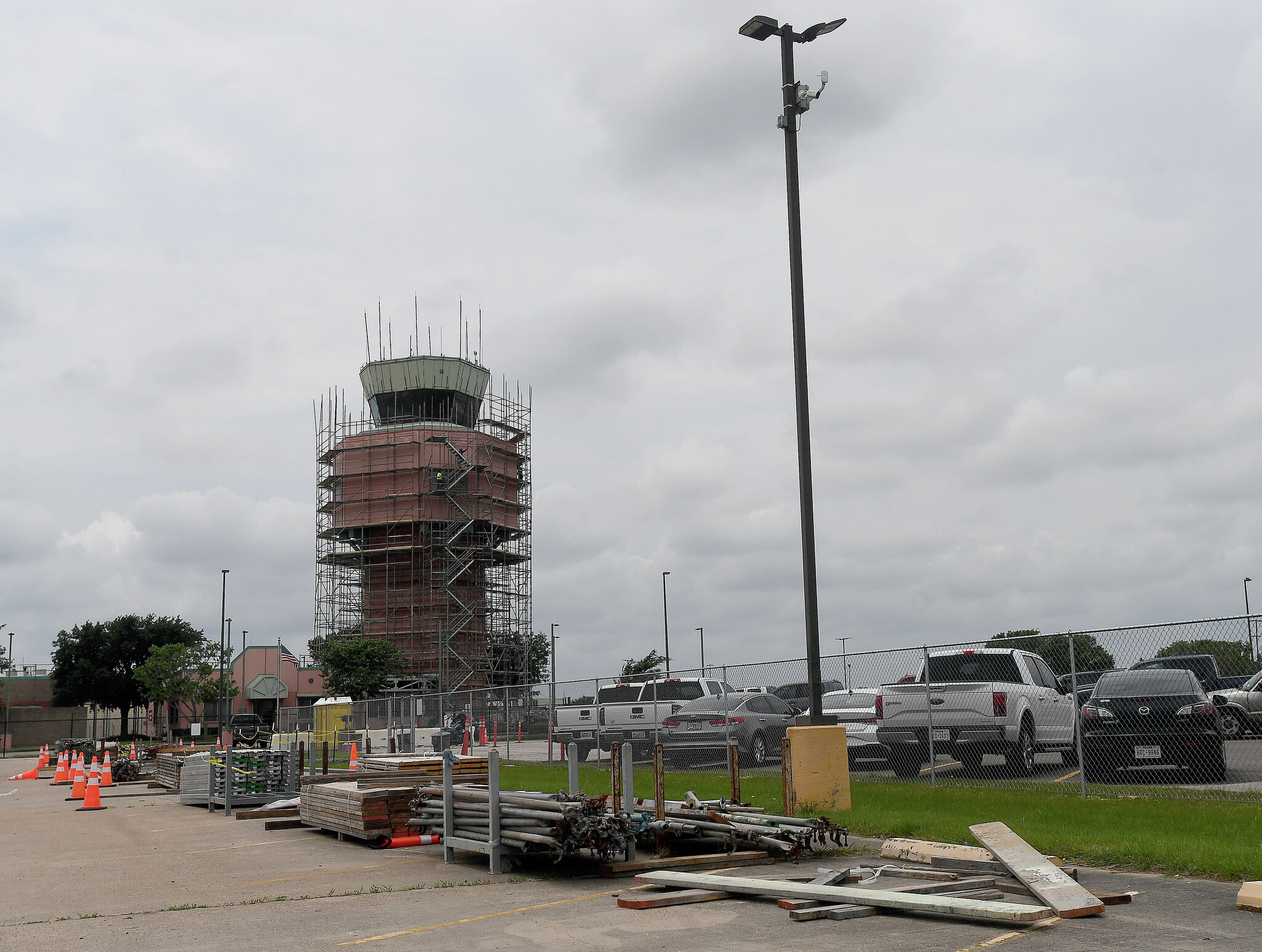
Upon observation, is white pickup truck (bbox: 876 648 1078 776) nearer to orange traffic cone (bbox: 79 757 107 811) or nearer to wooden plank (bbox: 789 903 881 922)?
wooden plank (bbox: 789 903 881 922)

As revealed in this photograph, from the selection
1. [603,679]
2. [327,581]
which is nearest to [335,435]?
[327,581]

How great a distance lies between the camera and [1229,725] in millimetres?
14523

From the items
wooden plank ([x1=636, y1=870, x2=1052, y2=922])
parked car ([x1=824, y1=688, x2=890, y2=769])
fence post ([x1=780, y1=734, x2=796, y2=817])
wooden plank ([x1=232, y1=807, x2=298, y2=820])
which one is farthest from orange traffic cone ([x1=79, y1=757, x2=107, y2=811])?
wooden plank ([x1=636, y1=870, x2=1052, y2=922])

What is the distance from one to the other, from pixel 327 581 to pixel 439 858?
62832 mm

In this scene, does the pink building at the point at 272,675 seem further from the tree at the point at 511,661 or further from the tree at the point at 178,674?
the tree at the point at 511,661

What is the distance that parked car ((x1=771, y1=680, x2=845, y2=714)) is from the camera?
2397 cm

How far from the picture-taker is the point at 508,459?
74938mm

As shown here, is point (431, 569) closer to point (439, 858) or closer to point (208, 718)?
point (208, 718)

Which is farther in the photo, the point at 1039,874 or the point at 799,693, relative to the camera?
the point at 799,693

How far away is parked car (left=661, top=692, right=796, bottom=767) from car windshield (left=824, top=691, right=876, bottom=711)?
4.60 feet

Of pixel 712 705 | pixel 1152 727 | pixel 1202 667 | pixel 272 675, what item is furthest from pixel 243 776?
pixel 272 675

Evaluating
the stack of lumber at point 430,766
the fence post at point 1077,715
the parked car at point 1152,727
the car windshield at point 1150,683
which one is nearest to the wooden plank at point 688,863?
the fence post at point 1077,715

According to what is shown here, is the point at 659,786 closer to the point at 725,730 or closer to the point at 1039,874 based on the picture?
the point at 1039,874

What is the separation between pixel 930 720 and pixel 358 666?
5172 cm
